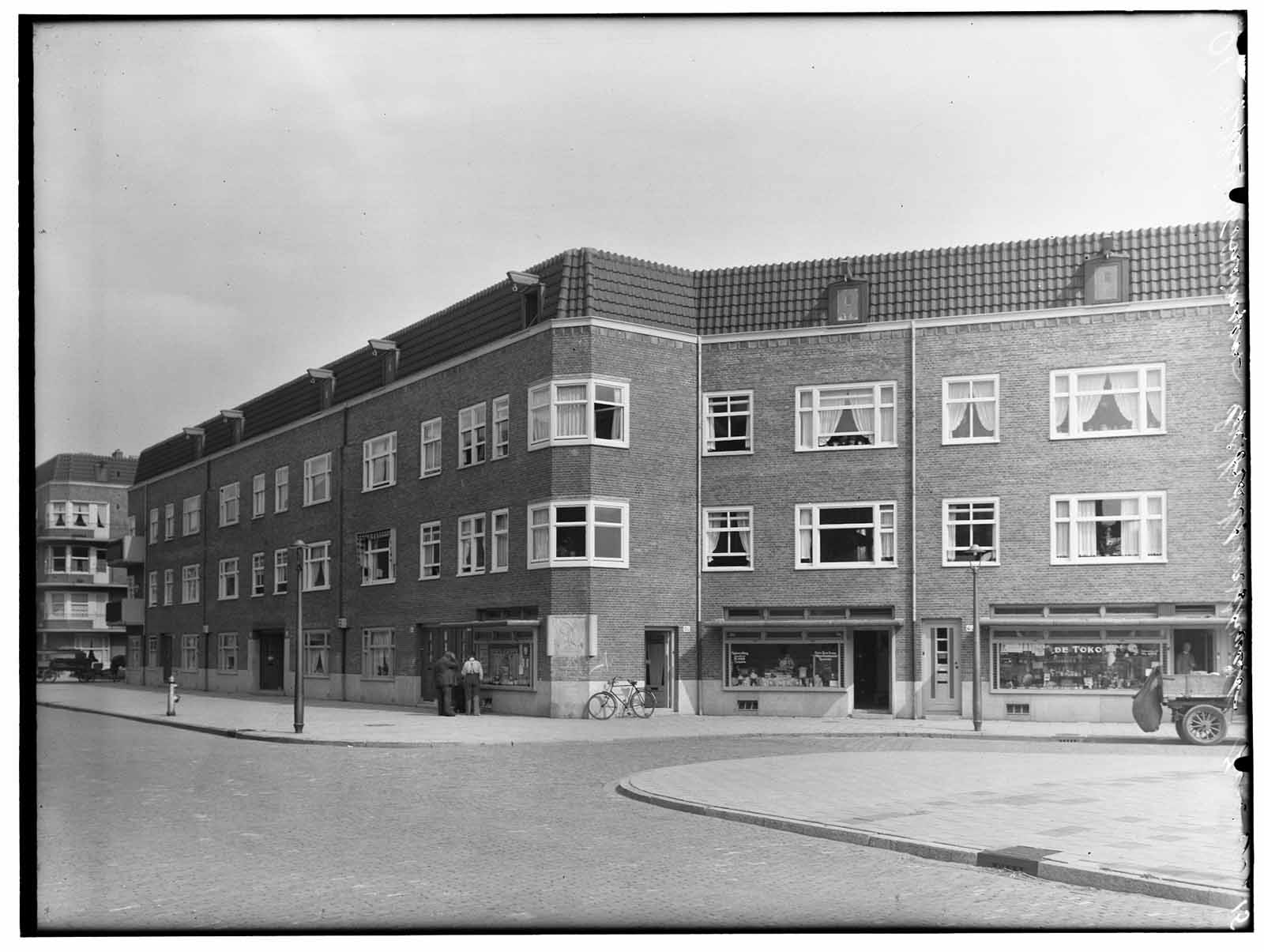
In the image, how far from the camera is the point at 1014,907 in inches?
360

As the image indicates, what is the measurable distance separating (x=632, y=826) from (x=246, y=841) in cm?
362

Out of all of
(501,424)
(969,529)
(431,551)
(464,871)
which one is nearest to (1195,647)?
(969,529)

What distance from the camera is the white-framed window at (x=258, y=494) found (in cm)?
3088

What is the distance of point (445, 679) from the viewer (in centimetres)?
3052

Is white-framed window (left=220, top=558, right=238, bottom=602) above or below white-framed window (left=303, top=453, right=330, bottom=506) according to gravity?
below

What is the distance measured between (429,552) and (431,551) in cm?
5

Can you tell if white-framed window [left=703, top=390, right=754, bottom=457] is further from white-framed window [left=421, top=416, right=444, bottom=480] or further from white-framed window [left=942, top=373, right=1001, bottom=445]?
white-framed window [left=421, top=416, right=444, bottom=480]

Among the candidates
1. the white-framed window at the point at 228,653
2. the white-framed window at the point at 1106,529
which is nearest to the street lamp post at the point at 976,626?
the white-framed window at the point at 1106,529

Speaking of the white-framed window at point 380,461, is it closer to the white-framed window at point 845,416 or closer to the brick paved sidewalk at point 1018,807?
the white-framed window at point 845,416

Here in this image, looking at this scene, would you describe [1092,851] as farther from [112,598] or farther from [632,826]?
[112,598]

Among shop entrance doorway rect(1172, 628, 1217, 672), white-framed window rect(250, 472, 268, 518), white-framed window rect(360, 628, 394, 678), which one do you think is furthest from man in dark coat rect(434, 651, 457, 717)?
shop entrance doorway rect(1172, 628, 1217, 672)

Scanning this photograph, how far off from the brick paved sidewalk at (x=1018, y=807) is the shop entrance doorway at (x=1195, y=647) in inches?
71.8

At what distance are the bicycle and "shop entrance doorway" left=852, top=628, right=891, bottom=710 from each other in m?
5.29

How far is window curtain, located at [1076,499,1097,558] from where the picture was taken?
2475 cm
